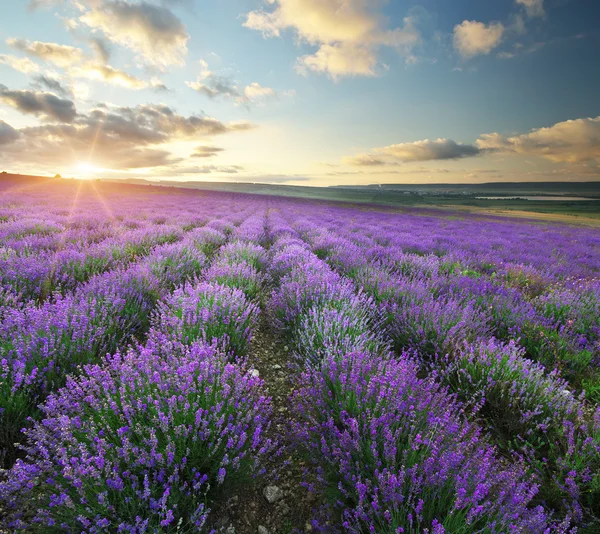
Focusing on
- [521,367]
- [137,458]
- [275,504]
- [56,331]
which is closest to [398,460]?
Answer: [275,504]

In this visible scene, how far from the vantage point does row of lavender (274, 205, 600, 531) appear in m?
1.63

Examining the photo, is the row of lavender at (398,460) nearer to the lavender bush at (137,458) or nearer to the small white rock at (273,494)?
the small white rock at (273,494)

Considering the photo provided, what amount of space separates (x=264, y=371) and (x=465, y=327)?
7.17 feet

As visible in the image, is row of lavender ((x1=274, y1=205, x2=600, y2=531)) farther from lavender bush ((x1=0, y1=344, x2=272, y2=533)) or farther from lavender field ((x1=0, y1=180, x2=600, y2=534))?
lavender bush ((x1=0, y1=344, x2=272, y2=533))

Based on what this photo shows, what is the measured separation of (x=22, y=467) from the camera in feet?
3.91

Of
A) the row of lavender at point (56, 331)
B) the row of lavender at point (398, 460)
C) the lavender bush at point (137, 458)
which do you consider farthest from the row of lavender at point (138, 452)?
A: the row of lavender at point (398, 460)

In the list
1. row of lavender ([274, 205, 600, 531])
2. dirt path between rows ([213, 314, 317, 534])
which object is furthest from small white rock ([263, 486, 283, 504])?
row of lavender ([274, 205, 600, 531])

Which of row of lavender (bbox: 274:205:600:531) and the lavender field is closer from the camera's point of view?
the lavender field

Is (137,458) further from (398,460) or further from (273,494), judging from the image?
(398,460)

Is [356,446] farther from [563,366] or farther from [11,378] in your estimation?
[563,366]

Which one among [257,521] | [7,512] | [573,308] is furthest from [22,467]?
[573,308]

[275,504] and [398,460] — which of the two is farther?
[275,504]

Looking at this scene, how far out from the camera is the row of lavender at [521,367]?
5.36ft

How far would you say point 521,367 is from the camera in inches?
95.8
